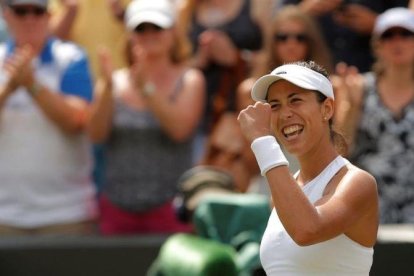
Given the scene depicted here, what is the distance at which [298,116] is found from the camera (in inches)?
145

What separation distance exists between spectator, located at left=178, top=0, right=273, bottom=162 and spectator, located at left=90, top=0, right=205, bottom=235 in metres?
0.38

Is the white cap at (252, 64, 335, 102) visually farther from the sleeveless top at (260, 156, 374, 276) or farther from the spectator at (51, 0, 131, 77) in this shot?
the spectator at (51, 0, 131, 77)

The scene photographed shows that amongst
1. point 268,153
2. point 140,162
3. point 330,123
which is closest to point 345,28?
point 140,162

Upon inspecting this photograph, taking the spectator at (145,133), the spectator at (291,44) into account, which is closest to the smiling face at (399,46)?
the spectator at (291,44)

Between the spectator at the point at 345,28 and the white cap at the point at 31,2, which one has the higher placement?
the white cap at the point at 31,2

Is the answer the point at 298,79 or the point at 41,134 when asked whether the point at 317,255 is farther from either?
the point at 41,134

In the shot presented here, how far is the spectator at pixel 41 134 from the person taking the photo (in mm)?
6551

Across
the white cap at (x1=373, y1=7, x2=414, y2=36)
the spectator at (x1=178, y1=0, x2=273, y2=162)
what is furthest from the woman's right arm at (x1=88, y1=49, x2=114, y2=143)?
the white cap at (x1=373, y1=7, x2=414, y2=36)

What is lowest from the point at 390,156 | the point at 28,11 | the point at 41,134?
the point at 390,156

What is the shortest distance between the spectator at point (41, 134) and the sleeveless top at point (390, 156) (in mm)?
1609

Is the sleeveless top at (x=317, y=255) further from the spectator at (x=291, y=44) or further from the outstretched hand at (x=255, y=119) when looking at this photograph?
the spectator at (x=291, y=44)

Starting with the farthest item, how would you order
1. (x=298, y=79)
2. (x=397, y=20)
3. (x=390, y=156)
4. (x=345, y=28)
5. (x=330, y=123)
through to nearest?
Result: (x=345, y=28) → (x=397, y=20) → (x=390, y=156) → (x=330, y=123) → (x=298, y=79)

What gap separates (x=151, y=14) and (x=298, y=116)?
10.4ft

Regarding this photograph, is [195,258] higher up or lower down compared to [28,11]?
lower down
